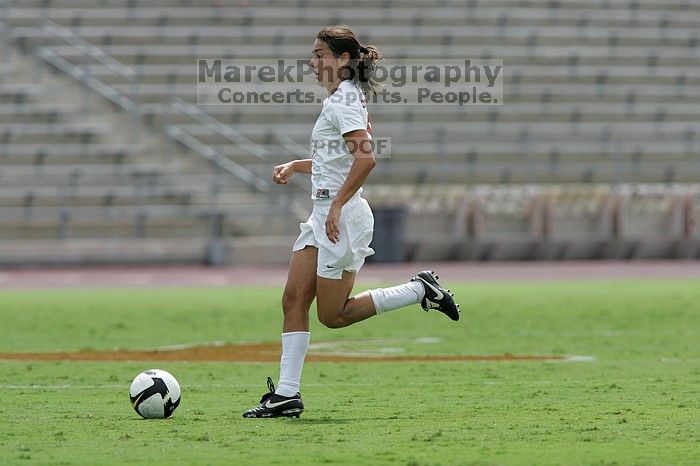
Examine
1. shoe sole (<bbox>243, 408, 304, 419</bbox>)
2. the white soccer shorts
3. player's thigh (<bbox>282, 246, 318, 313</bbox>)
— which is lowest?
shoe sole (<bbox>243, 408, 304, 419</bbox>)

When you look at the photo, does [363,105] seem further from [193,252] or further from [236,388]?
[193,252]

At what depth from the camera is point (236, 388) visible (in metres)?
9.30

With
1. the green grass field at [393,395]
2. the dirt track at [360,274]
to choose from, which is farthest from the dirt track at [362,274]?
the green grass field at [393,395]

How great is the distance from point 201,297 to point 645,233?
12.5 metres

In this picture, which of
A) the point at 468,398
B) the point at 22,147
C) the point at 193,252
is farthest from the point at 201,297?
the point at 468,398

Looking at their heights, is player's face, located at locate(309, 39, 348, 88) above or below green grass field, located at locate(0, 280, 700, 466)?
above

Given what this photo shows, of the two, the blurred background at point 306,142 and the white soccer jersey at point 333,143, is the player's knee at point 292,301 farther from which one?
the blurred background at point 306,142

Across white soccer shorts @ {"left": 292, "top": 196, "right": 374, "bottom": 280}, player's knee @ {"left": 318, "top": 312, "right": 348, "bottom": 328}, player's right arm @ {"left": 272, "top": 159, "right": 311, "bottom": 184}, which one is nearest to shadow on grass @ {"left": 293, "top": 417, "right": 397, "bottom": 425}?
player's knee @ {"left": 318, "top": 312, "right": 348, "bottom": 328}

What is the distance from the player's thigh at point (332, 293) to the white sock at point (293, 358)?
0.19 metres

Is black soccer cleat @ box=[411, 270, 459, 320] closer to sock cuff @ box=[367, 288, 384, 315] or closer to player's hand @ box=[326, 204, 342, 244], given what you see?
sock cuff @ box=[367, 288, 384, 315]

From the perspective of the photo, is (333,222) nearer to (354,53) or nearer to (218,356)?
(354,53)

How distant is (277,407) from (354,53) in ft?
6.49

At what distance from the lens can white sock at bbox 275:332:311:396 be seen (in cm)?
770

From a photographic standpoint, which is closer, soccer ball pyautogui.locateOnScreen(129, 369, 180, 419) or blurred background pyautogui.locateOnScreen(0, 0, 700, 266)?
soccer ball pyautogui.locateOnScreen(129, 369, 180, 419)
